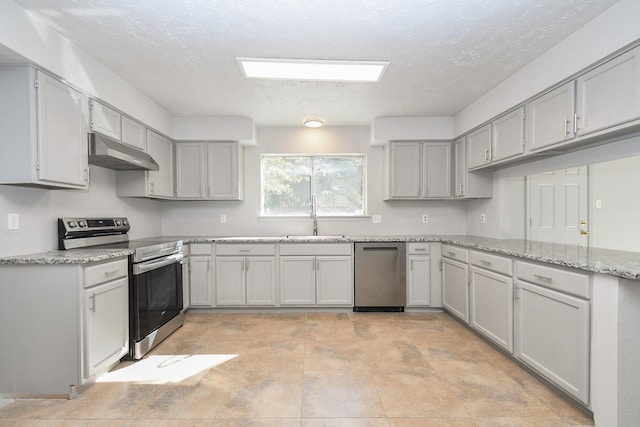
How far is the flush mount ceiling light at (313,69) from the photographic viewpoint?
2482mm

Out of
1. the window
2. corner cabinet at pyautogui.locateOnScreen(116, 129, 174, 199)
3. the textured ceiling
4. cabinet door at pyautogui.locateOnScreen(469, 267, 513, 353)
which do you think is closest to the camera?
the textured ceiling

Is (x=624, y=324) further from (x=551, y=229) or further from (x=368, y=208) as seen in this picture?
(x=368, y=208)

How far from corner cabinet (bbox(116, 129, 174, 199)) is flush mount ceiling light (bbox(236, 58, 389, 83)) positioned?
160cm

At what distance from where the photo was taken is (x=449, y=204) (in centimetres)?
434

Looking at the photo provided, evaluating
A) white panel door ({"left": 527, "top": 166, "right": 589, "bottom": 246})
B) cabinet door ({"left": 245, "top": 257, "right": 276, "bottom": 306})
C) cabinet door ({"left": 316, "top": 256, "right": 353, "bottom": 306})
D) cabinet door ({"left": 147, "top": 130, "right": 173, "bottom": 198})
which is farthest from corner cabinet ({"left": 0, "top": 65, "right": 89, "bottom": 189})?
white panel door ({"left": 527, "top": 166, "right": 589, "bottom": 246})

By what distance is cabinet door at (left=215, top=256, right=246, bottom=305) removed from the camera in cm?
373

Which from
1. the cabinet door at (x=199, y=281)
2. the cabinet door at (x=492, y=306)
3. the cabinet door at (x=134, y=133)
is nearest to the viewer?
the cabinet door at (x=492, y=306)

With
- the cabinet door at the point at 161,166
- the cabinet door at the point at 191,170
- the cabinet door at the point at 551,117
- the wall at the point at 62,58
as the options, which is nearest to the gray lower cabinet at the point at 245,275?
the cabinet door at the point at 191,170

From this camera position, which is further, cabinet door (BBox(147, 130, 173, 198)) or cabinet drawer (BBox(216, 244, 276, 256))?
A: cabinet drawer (BBox(216, 244, 276, 256))

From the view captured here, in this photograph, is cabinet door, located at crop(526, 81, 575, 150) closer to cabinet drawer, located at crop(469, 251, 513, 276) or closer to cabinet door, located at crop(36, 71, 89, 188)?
cabinet drawer, located at crop(469, 251, 513, 276)

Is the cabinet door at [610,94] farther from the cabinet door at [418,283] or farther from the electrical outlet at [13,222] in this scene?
the electrical outlet at [13,222]

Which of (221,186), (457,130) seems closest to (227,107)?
(221,186)

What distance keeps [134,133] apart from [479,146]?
148 inches

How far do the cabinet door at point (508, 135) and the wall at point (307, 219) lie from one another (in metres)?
1.34
